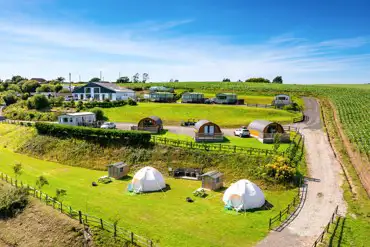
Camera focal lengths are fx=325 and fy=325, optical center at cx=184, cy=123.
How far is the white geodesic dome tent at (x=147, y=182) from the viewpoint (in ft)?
112

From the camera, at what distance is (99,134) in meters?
47.7

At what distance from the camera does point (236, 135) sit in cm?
4994

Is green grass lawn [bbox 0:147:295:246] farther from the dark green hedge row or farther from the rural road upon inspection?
the dark green hedge row

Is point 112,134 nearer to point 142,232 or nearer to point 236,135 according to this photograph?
point 236,135

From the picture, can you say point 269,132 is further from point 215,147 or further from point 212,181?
point 212,181

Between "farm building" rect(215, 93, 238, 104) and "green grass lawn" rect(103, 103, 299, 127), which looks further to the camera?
"farm building" rect(215, 93, 238, 104)

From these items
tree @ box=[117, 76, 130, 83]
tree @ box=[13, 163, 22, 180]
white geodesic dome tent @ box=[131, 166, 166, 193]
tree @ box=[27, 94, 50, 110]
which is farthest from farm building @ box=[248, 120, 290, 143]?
tree @ box=[117, 76, 130, 83]

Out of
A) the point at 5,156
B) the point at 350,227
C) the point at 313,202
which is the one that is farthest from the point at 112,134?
the point at 350,227

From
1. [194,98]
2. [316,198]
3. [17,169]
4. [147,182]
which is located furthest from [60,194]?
[194,98]

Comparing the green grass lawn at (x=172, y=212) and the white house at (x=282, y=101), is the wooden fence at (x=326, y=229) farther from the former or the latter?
the white house at (x=282, y=101)

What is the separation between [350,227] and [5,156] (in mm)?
47666

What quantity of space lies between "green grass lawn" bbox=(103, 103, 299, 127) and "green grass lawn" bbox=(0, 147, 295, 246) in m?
26.6

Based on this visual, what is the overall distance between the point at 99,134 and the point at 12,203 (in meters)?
17.7

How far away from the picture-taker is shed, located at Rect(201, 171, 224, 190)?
33.8 metres
